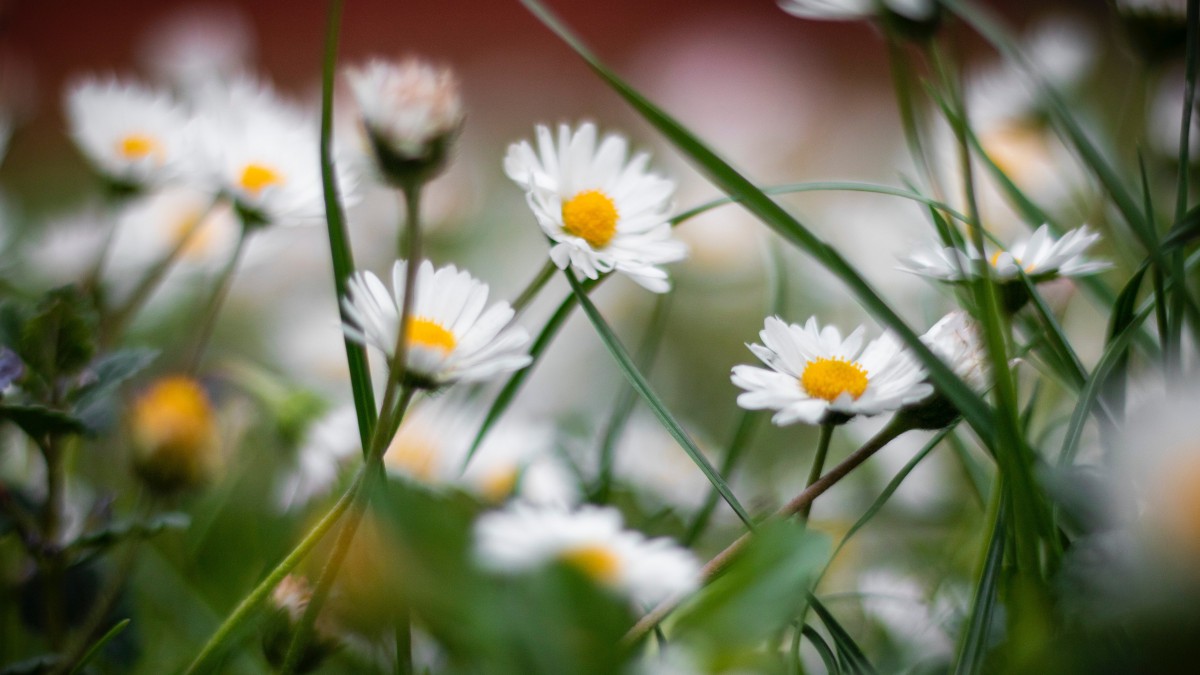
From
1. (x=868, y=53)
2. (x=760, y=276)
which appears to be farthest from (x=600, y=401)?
(x=868, y=53)

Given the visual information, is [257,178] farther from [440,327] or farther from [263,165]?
[440,327]

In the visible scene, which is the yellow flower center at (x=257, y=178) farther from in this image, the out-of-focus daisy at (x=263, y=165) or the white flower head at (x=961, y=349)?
the white flower head at (x=961, y=349)

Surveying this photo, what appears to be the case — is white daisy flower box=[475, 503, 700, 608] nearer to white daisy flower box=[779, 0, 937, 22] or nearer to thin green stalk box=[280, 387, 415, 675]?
thin green stalk box=[280, 387, 415, 675]

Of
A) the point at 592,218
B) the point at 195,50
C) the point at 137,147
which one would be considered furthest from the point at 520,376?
the point at 195,50

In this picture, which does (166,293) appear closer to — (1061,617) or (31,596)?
(31,596)

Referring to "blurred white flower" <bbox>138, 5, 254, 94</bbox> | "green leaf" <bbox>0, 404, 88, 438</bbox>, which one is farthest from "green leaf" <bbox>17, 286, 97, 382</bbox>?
"blurred white flower" <bbox>138, 5, 254, 94</bbox>
